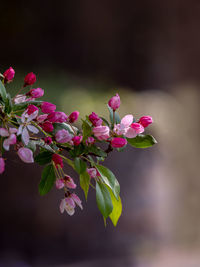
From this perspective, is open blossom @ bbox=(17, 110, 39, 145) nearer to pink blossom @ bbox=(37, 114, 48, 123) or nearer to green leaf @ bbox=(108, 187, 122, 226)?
pink blossom @ bbox=(37, 114, 48, 123)

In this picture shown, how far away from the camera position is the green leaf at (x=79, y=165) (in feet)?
1.16

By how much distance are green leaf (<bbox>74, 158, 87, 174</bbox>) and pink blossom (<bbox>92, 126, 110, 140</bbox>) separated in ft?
0.10

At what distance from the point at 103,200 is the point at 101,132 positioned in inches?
3.0

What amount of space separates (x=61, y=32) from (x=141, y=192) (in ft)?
3.80

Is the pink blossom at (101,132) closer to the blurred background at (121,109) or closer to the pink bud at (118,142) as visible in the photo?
the pink bud at (118,142)

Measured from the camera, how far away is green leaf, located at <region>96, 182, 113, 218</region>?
0.38 m

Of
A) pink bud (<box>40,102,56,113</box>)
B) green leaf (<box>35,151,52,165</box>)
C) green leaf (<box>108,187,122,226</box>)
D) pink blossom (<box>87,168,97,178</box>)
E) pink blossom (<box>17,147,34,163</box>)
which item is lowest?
green leaf (<box>108,187,122,226</box>)

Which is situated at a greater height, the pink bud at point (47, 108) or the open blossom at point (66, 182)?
the pink bud at point (47, 108)

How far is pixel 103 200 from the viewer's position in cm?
39

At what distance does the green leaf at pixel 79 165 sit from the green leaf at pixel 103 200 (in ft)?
0.13

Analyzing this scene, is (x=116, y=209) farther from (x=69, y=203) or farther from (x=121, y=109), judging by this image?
(x=121, y=109)

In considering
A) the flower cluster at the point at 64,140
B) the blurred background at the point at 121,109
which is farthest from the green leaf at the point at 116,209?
the blurred background at the point at 121,109

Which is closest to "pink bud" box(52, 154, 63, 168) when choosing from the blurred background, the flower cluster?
the flower cluster

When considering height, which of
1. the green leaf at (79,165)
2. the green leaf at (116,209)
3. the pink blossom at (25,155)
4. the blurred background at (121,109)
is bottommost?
the blurred background at (121,109)
